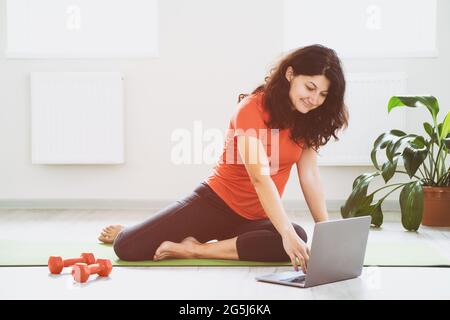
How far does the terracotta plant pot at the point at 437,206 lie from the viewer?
3.46m

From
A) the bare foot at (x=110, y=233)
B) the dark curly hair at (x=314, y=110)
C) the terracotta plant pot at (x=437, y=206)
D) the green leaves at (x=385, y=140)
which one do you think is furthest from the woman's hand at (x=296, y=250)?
the terracotta plant pot at (x=437, y=206)

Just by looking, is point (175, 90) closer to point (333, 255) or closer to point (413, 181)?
point (413, 181)

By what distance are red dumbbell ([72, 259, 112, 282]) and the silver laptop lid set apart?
62cm

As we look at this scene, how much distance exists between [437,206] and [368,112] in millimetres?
684

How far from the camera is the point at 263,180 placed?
2211 mm

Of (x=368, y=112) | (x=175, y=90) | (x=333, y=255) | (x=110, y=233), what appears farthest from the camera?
(x=175, y=90)

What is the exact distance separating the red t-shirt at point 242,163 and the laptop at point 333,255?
0.32 m

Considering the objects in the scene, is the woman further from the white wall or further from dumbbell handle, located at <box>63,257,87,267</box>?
the white wall

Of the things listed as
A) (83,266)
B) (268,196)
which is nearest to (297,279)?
(268,196)

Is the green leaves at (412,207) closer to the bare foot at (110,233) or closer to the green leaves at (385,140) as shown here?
the green leaves at (385,140)

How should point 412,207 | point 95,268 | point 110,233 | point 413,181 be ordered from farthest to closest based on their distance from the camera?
point 413,181, point 412,207, point 110,233, point 95,268

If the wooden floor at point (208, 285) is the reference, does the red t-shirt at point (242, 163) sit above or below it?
above

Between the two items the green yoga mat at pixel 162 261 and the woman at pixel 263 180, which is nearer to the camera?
the woman at pixel 263 180
